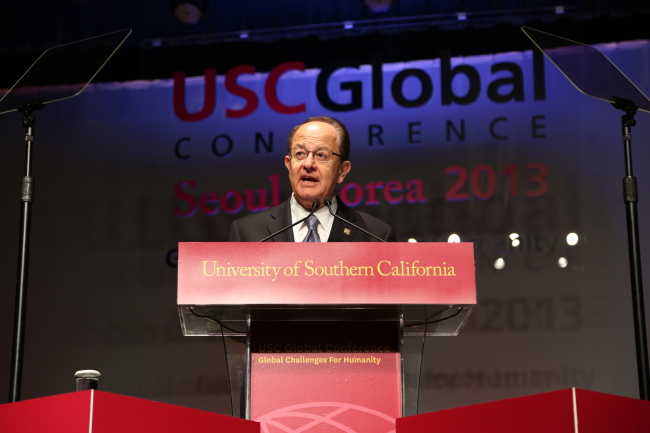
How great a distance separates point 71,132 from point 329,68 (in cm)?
168

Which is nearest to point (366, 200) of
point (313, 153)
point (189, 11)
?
point (189, 11)

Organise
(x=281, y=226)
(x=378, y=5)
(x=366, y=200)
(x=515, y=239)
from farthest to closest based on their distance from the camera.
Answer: (x=378, y=5) < (x=366, y=200) < (x=515, y=239) < (x=281, y=226)

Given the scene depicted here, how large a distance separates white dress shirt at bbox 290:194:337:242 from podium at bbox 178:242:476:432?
68 cm

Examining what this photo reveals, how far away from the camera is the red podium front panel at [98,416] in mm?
1354

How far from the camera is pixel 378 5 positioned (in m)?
4.85

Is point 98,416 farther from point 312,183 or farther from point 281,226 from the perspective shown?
point 312,183

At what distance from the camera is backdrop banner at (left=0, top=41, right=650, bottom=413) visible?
4418 millimetres

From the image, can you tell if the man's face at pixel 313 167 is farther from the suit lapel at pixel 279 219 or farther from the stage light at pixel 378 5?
the stage light at pixel 378 5

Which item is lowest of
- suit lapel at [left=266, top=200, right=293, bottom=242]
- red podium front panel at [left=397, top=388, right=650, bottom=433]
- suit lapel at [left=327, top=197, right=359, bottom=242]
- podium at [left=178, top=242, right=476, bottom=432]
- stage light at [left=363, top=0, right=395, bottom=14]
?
red podium front panel at [left=397, top=388, right=650, bottom=433]

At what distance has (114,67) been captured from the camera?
503 centimetres

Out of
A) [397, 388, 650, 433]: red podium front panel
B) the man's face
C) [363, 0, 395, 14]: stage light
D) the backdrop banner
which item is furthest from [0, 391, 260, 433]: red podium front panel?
[363, 0, 395, 14]: stage light

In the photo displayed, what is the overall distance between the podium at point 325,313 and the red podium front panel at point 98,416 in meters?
0.35

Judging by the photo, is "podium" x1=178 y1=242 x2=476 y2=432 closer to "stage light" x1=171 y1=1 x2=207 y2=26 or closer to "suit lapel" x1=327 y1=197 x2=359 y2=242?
"suit lapel" x1=327 y1=197 x2=359 y2=242

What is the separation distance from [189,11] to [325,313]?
351 cm
